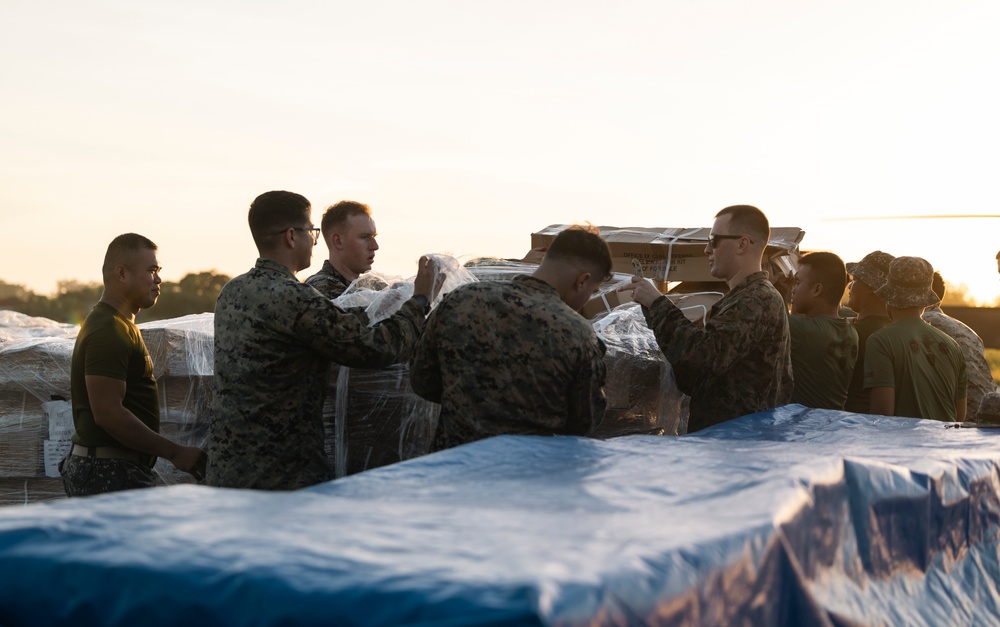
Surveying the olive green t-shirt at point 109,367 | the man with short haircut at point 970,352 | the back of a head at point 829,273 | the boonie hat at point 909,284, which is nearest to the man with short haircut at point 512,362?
the olive green t-shirt at point 109,367

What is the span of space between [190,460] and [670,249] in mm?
2856

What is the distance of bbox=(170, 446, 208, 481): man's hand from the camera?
3562 millimetres

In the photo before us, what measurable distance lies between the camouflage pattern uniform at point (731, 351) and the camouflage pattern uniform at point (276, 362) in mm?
1023

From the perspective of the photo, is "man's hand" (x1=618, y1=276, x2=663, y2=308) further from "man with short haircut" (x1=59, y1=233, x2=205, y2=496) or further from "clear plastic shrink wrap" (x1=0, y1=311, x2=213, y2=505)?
"clear plastic shrink wrap" (x1=0, y1=311, x2=213, y2=505)

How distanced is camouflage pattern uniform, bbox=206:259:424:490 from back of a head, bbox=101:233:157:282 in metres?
0.73

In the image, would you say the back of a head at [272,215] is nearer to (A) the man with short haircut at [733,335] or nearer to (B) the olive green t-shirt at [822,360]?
(A) the man with short haircut at [733,335]

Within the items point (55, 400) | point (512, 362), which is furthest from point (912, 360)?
point (55, 400)

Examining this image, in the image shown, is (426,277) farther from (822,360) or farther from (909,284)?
(909,284)

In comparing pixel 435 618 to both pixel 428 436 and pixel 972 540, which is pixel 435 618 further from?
pixel 428 436

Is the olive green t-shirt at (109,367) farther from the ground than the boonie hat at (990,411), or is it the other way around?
the olive green t-shirt at (109,367)

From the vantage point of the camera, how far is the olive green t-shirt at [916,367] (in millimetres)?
4395

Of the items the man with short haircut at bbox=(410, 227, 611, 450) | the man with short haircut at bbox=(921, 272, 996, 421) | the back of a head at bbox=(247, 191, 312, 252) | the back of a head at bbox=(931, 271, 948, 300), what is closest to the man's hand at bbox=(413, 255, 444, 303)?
the man with short haircut at bbox=(410, 227, 611, 450)

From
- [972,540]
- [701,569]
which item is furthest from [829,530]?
[972,540]

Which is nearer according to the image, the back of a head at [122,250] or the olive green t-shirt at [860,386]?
the back of a head at [122,250]
